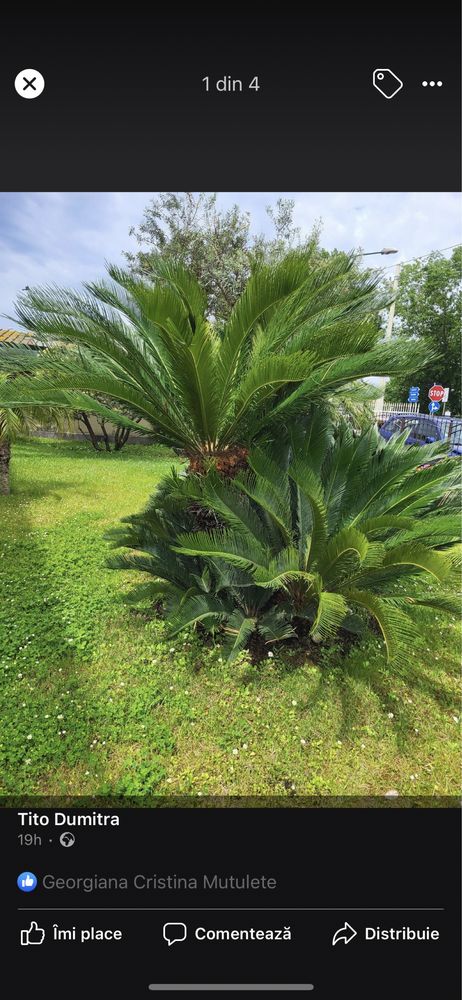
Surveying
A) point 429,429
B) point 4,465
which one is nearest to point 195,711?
point 4,465

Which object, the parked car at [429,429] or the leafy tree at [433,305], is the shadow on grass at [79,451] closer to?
the parked car at [429,429]

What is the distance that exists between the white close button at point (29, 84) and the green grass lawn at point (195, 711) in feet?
10.1

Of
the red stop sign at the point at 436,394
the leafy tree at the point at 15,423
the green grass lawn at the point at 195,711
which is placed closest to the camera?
the green grass lawn at the point at 195,711

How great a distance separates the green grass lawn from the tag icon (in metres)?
3.17

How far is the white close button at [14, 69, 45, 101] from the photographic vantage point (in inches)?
54.3

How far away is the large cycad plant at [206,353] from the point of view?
2.68 meters
